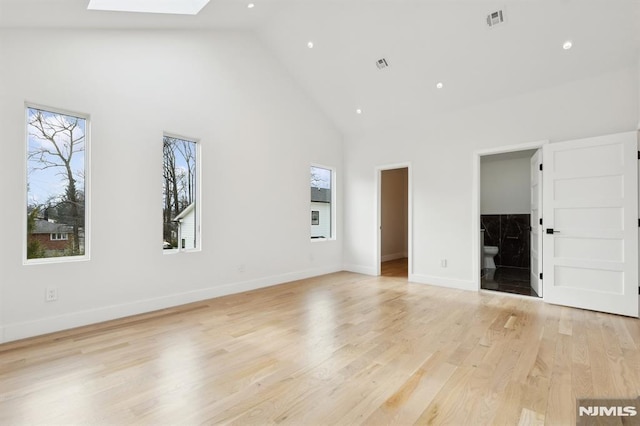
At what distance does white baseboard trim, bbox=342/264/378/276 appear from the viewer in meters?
5.85

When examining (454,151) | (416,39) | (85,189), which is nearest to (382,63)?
(416,39)

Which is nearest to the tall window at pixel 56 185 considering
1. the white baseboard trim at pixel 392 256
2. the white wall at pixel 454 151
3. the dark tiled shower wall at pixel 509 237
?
the white wall at pixel 454 151

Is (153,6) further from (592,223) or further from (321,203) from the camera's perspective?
(592,223)

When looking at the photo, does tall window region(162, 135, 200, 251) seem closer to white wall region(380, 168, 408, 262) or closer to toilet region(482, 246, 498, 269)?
white wall region(380, 168, 408, 262)

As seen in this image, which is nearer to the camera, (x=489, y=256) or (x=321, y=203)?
(x=321, y=203)

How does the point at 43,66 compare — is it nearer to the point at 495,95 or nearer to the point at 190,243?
the point at 190,243

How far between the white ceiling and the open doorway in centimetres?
283

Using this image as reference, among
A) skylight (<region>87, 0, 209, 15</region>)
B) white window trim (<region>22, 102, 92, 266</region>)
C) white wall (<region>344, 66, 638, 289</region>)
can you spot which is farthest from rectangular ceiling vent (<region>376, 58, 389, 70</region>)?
white window trim (<region>22, 102, 92, 266</region>)

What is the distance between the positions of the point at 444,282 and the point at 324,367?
130 inches

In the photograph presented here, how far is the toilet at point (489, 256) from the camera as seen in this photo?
636cm

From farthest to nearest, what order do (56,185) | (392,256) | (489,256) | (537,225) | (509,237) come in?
(392,256) → (509,237) → (489,256) → (537,225) → (56,185)

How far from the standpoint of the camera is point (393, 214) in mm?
8211

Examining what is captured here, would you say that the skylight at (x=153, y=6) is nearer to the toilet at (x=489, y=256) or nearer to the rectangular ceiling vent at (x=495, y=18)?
the rectangular ceiling vent at (x=495, y=18)

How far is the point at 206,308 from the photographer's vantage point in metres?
3.70
